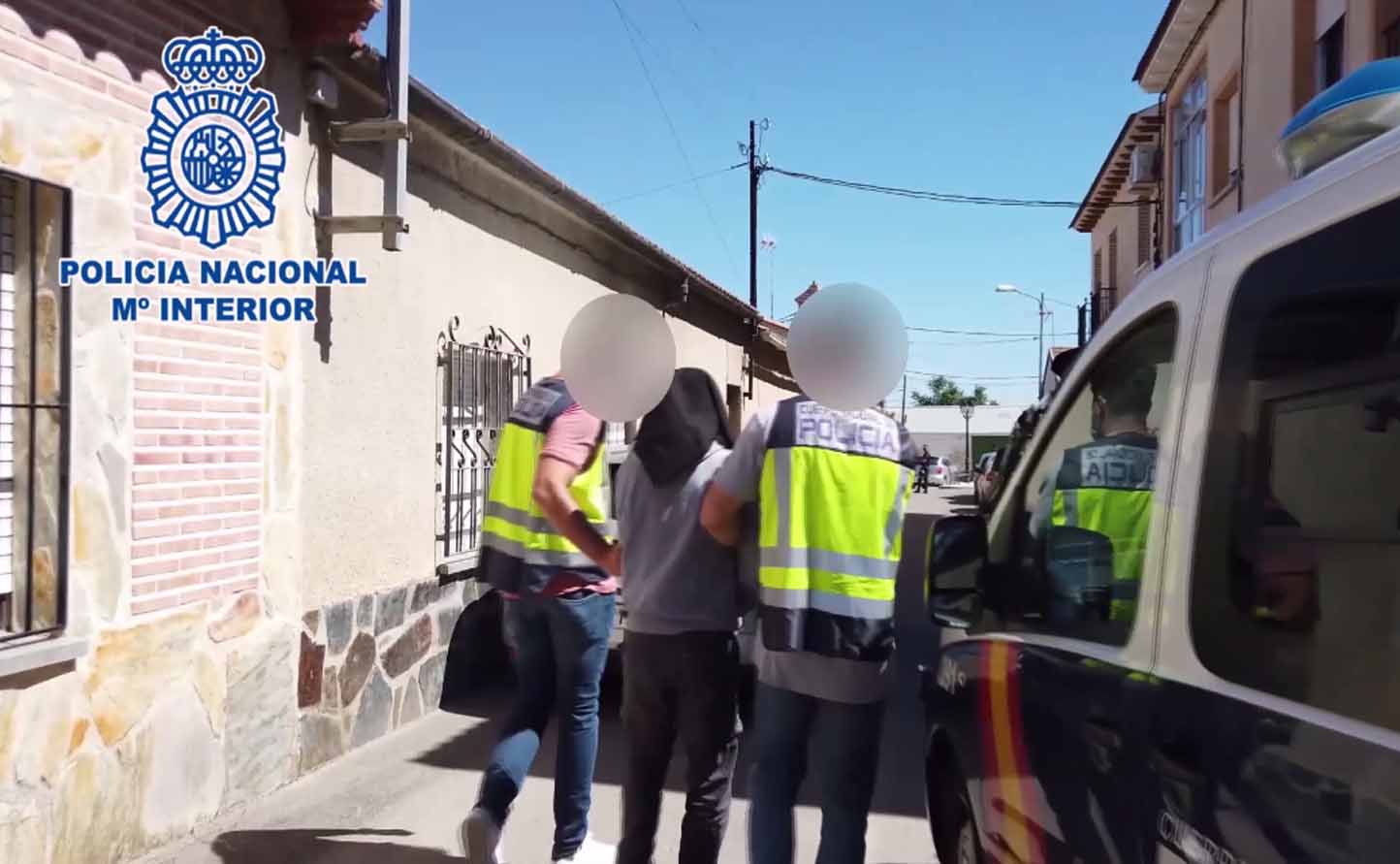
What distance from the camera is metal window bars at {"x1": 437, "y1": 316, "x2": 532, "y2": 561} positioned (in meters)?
6.55

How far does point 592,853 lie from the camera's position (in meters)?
3.91

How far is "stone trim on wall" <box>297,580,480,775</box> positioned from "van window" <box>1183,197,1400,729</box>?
165 inches

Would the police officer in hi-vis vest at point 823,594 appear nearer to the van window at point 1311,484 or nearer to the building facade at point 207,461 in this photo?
the van window at point 1311,484

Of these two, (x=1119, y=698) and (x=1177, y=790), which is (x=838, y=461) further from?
(x=1177, y=790)

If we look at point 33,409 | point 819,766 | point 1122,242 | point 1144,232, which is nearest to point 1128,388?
point 819,766

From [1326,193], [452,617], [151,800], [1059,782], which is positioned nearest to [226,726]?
[151,800]

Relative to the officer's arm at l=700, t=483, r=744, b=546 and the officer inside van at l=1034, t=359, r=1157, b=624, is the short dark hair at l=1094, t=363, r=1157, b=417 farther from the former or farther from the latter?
the officer's arm at l=700, t=483, r=744, b=546

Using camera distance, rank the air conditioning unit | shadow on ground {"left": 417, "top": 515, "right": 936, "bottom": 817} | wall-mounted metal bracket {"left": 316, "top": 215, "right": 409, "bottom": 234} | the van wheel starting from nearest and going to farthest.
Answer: the van wheel < shadow on ground {"left": 417, "top": 515, "right": 936, "bottom": 817} < wall-mounted metal bracket {"left": 316, "top": 215, "right": 409, "bottom": 234} < the air conditioning unit

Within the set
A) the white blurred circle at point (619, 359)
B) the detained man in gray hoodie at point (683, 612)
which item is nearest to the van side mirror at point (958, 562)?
the detained man in gray hoodie at point (683, 612)

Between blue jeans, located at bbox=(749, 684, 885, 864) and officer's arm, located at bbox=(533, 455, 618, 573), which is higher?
officer's arm, located at bbox=(533, 455, 618, 573)

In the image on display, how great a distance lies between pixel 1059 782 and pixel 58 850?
10.5 ft

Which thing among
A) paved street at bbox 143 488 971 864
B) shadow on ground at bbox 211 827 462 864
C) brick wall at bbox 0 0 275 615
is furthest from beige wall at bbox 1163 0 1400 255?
shadow on ground at bbox 211 827 462 864

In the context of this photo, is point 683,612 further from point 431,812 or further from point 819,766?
point 431,812

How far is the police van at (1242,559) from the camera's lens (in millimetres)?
1413
